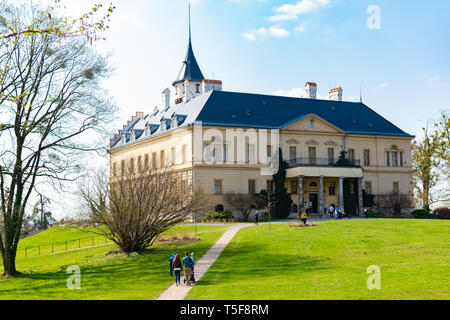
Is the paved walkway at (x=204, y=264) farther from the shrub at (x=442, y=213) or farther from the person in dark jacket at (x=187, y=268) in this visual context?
the shrub at (x=442, y=213)

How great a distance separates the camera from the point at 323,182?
55625 mm

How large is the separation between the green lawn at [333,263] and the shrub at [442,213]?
1955cm

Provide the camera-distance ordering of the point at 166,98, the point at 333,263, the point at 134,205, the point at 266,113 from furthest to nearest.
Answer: the point at 166,98 < the point at 266,113 < the point at 134,205 < the point at 333,263

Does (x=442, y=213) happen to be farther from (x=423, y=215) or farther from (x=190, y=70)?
(x=190, y=70)

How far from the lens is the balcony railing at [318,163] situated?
54.8m

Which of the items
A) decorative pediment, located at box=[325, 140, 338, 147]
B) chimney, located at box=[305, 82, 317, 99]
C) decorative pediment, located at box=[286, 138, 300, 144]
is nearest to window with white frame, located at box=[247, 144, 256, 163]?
decorative pediment, located at box=[286, 138, 300, 144]

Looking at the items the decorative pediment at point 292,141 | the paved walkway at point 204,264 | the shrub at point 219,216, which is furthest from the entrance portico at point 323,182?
the paved walkway at point 204,264

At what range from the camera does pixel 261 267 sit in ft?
78.3

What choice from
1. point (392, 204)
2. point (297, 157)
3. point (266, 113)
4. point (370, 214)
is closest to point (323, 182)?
point (297, 157)

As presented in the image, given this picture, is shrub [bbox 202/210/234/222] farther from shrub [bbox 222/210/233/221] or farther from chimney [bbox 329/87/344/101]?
chimney [bbox 329/87/344/101]

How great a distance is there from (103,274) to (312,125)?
35729mm
